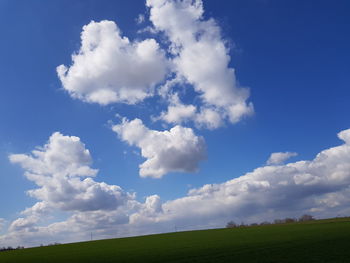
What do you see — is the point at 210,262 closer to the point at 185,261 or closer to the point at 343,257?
the point at 185,261

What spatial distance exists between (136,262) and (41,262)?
18468mm

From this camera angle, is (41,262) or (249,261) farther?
(41,262)

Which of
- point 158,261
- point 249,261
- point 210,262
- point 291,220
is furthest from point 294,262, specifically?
point 291,220

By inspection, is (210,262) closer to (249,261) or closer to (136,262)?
(249,261)

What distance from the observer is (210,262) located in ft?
107

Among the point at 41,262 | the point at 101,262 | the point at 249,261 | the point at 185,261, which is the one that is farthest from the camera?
the point at 41,262

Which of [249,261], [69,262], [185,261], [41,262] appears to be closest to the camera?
[249,261]

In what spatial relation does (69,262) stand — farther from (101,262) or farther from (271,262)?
(271,262)

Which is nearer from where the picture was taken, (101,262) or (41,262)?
(101,262)

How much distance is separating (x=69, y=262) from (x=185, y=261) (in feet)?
60.1

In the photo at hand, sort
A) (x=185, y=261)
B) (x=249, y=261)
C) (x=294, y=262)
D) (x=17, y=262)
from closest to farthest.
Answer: (x=294, y=262)
(x=249, y=261)
(x=185, y=261)
(x=17, y=262)

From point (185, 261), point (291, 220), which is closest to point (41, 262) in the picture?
point (185, 261)

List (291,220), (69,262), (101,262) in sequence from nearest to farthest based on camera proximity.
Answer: (101,262) → (69,262) → (291,220)

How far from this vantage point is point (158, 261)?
3672 centimetres
